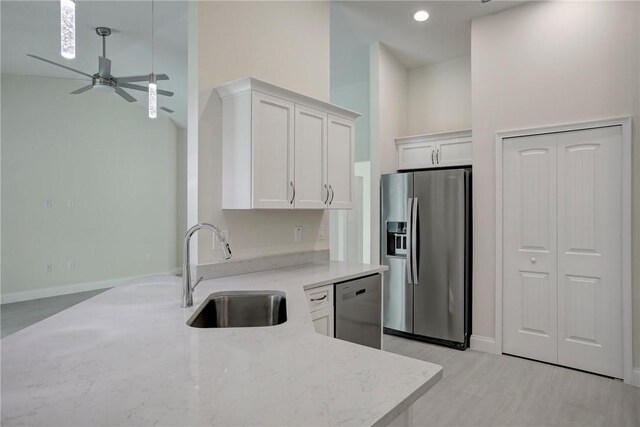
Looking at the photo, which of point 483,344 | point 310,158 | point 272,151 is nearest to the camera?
point 272,151

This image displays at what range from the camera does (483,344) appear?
11.5 feet

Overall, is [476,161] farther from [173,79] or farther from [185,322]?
[173,79]

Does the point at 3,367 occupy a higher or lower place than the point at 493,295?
higher

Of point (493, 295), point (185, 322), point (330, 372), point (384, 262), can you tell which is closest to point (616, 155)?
point (493, 295)

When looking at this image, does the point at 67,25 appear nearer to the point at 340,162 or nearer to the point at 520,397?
the point at 340,162

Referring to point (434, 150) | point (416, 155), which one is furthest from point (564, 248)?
point (416, 155)

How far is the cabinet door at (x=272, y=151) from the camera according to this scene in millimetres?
2426

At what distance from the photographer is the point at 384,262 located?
13.3ft

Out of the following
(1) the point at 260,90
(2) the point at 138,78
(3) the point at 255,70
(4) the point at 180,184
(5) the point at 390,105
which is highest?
(2) the point at 138,78

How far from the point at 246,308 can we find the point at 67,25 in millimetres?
1511

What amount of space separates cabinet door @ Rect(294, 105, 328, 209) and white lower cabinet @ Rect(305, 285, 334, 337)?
0.68 metres

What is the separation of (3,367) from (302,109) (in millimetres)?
2207

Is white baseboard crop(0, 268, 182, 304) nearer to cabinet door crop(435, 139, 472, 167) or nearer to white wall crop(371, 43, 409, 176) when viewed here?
white wall crop(371, 43, 409, 176)

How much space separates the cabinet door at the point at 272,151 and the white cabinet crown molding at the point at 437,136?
2.12 metres
